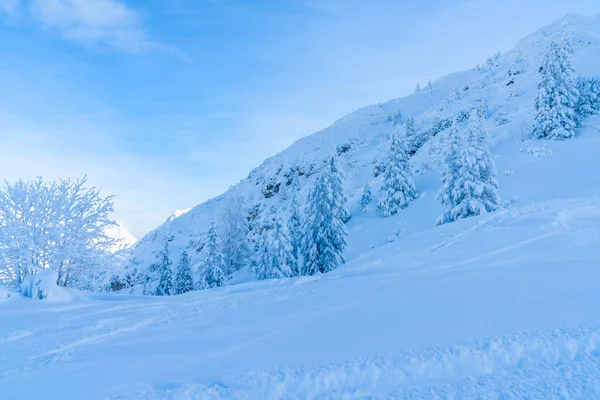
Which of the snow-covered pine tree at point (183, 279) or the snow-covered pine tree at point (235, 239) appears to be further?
the snow-covered pine tree at point (235, 239)

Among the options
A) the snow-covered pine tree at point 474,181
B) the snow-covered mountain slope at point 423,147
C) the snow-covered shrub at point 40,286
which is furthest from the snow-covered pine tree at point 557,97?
the snow-covered shrub at point 40,286

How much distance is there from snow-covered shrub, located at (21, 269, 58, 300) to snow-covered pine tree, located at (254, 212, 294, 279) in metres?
21.1

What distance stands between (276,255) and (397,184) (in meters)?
13.3

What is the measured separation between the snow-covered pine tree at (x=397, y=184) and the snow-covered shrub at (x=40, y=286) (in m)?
28.6

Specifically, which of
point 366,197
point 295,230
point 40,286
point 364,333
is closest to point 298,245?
point 295,230

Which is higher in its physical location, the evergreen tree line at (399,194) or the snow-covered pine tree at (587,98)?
the snow-covered pine tree at (587,98)

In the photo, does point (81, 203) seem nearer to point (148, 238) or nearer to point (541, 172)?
point (541, 172)

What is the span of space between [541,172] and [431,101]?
56431 millimetres

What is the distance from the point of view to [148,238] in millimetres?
76250

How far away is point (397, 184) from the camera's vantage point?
34.7 meters

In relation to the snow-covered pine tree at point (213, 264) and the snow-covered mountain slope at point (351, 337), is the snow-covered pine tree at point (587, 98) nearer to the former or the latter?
the snow-covered mountain slope at point (351, 337)

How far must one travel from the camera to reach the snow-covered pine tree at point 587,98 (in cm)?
3366

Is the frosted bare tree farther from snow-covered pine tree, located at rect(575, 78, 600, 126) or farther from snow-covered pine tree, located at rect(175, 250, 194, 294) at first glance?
snow-covered pine tree, located at rect(575, 78, 600, 126)

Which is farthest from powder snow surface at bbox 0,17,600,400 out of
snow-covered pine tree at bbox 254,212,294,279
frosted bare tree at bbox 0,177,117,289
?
snow-covered pine tree at bbox 254,212,294,279
